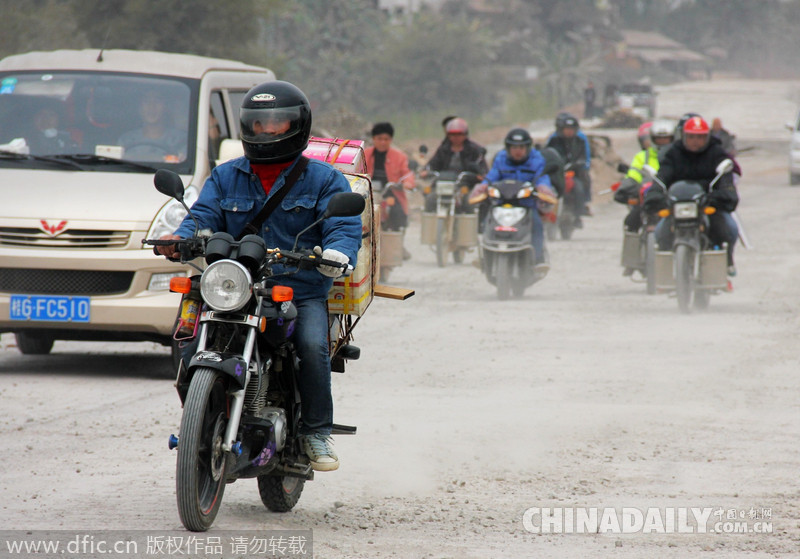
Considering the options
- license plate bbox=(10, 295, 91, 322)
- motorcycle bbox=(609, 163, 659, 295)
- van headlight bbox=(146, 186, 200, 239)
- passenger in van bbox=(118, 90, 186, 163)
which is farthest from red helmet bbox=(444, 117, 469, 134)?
license plate bbox=(10, 295, 91, 322)

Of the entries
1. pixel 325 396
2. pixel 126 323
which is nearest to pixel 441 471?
pixel 325 396

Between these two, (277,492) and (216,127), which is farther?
(216,127)

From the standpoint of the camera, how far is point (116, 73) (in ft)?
33.7

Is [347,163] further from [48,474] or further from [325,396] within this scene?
[48,474]

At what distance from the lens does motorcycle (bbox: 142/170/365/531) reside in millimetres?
4902

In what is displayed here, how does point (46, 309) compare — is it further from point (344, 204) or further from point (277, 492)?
point (344, 204)

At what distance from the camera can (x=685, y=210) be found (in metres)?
13.7

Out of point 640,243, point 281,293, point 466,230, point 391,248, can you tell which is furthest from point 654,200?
point 281,293

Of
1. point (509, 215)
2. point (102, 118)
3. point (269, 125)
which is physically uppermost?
point (269, 125)

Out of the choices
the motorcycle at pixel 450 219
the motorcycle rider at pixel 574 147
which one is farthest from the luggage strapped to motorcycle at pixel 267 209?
the motorcycle rider at pixel 574 147

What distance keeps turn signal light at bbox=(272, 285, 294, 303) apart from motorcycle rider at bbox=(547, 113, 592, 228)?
17.0m

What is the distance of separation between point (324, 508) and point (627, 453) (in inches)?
81.5

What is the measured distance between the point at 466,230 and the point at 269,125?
1259 centimetres

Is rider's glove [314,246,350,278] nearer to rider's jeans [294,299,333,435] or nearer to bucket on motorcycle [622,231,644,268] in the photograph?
rider's jeans [294,299,333,435]
